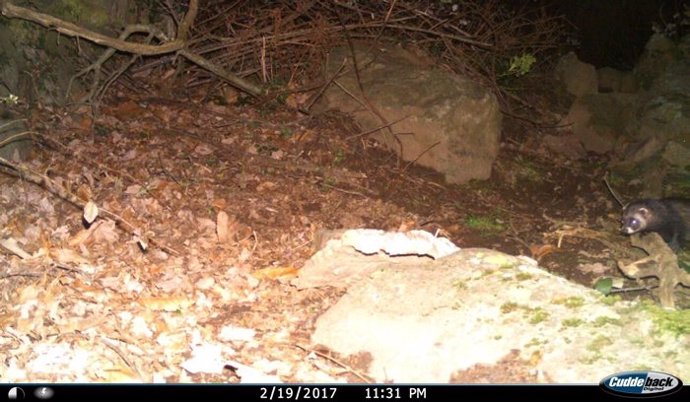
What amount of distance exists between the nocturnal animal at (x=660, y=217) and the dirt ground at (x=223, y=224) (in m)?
0.30

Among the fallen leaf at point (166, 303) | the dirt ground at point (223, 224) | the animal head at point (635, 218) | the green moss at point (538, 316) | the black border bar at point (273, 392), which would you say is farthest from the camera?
the animal head at point (635, 218)

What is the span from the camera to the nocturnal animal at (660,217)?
18.9 ft

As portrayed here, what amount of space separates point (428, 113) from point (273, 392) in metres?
4.70

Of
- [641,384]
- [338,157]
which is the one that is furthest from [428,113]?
[641,384]

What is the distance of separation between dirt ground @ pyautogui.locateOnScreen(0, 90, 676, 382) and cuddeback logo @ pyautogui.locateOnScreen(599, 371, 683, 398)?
0.38 metres

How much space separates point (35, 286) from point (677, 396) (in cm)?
389

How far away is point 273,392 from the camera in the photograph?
288 centimetres

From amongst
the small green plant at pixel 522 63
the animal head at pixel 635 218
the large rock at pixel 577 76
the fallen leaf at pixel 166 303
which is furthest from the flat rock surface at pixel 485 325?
the large rock at pixel 577 76

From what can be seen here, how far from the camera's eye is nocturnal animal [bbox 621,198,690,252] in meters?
5.77

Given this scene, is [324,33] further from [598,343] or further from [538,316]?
[598,343]

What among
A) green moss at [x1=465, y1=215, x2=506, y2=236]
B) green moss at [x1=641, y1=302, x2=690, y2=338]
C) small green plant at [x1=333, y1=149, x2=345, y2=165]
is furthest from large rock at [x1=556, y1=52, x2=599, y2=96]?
green moss at [x1=641, y1=302, x2=690, y2=338]

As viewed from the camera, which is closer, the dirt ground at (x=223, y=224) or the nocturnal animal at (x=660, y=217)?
the dirt ground at (x=223, y=224)

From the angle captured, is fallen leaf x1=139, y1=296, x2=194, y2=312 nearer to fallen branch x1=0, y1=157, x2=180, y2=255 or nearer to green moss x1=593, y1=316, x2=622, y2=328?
fallen branch x1=0, y1=157, x2=180, y2=255

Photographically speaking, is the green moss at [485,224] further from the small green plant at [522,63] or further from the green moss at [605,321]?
the small green plant at [522,63]
